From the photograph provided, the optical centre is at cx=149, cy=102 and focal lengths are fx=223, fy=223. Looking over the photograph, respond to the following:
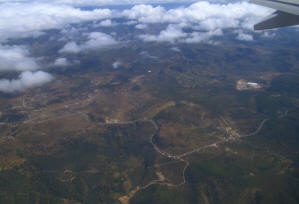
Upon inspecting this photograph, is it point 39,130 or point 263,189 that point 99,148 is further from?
point 263,189

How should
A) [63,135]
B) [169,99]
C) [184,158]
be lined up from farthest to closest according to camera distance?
[169,99] < [63,135] < [184,158]

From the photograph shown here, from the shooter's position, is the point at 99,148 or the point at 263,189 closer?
the point at 263,189

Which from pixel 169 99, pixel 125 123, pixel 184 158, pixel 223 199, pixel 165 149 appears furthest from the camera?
pixel 169 99

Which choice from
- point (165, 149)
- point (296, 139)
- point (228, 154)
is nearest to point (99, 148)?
point (165, 149)

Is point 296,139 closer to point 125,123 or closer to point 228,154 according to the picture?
point 228,154

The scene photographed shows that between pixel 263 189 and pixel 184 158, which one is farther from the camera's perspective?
pixel 184 158

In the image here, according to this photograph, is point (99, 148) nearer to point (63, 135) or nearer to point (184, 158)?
point (63, 135)

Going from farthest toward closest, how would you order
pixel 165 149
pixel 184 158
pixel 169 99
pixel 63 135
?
pixel 169 99, pixel 63 135, pixel 165 149, pixel 184 158

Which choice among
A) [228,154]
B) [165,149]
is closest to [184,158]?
[165,149]

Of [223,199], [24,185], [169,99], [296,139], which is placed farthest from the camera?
[169,99]
